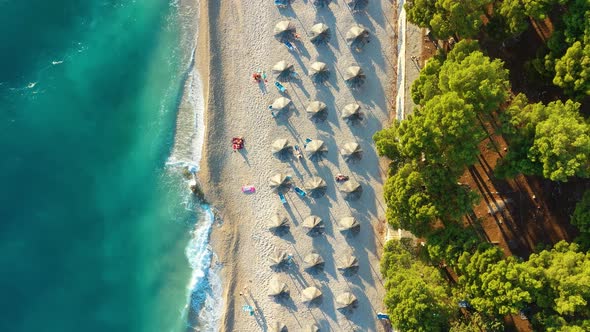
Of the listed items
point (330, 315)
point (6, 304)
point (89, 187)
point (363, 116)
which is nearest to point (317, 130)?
point (363, 116)

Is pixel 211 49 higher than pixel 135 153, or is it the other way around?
pixel 211 49

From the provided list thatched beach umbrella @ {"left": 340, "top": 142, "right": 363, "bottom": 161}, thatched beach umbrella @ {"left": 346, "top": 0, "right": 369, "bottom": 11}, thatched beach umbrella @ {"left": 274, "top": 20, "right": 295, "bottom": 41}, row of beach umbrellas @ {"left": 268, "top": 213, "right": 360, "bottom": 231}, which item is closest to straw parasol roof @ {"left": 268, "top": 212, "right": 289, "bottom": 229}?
row of beach umbrellas @ {"left": 268, "top": 213, "right": 360, "bottom": 231}

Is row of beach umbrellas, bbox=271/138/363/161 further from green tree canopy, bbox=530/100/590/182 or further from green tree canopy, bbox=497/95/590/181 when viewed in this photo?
green tree canopy, bbox=530/100/590/182

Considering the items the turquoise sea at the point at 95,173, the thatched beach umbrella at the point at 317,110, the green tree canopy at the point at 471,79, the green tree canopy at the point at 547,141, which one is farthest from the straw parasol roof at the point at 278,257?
the green tree canopy at the point at 547,141

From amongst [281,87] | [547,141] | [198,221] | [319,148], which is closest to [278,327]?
[198,221]

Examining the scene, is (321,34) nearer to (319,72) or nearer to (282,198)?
(319,72)

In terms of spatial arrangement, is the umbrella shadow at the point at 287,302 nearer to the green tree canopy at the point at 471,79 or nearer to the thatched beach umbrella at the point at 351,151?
the thatched beach umbrella at the point at 351,151

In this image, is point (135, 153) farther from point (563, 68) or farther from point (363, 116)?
point (563, 68)
